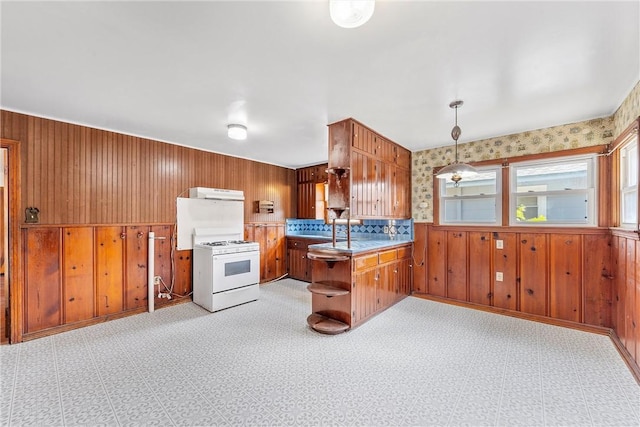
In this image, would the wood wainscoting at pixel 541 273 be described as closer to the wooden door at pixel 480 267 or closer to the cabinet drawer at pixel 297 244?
the wooden door at pixel 480 267

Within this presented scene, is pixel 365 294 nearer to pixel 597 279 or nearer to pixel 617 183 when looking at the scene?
pixel 597 279

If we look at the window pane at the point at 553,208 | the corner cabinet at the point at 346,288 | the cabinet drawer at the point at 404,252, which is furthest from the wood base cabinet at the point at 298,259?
the window pane at the point at 553,208

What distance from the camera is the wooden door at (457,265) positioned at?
419 cm

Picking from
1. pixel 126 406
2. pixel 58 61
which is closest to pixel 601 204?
pixel 126 406

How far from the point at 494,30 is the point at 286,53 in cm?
137

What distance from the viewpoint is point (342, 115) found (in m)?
3.12

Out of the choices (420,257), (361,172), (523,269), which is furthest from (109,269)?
(523,269)

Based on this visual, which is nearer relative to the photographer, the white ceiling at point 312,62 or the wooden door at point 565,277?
the white ceiling at point 312,62

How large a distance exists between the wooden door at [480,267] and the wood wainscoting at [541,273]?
0.01m

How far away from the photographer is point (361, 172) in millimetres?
3527

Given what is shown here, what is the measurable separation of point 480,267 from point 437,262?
0.62 metres

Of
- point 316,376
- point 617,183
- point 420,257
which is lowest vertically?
point 316,376

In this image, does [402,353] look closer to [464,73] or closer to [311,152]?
[464,73]

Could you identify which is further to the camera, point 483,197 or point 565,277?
point 483,197
